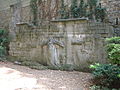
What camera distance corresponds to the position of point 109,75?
13.7ft

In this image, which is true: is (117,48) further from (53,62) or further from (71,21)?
(53,62)

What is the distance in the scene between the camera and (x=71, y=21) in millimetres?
6312

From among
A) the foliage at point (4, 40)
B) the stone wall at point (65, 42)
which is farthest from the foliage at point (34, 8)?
the foliage at point (4, 40)

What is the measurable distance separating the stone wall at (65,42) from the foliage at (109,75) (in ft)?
4.32

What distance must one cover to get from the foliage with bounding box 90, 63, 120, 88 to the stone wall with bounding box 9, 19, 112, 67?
1316 mm

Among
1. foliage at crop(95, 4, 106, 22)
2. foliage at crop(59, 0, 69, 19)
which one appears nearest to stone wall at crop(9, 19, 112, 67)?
foliage at crop(95, 4, 106, 22)

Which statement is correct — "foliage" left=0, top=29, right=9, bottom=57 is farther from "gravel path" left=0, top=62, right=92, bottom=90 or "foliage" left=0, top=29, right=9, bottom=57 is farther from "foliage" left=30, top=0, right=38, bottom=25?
"gravel path" left=0, top=62, right=92, bottom=90

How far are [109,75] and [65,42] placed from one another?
2.70 meters

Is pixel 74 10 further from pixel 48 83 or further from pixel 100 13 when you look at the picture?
pixel 48 83

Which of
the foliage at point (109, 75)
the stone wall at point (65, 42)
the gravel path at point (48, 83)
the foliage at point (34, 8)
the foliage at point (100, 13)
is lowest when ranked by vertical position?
the gravel path at point (48, 83)

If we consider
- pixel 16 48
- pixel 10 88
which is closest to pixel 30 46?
pixel 16 48

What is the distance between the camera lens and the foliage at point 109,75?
13.5ft

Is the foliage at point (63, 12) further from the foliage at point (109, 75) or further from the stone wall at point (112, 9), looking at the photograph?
the foliage at point (109, 75)

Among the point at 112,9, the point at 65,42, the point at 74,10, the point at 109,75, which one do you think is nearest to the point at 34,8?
the point at 74,10
